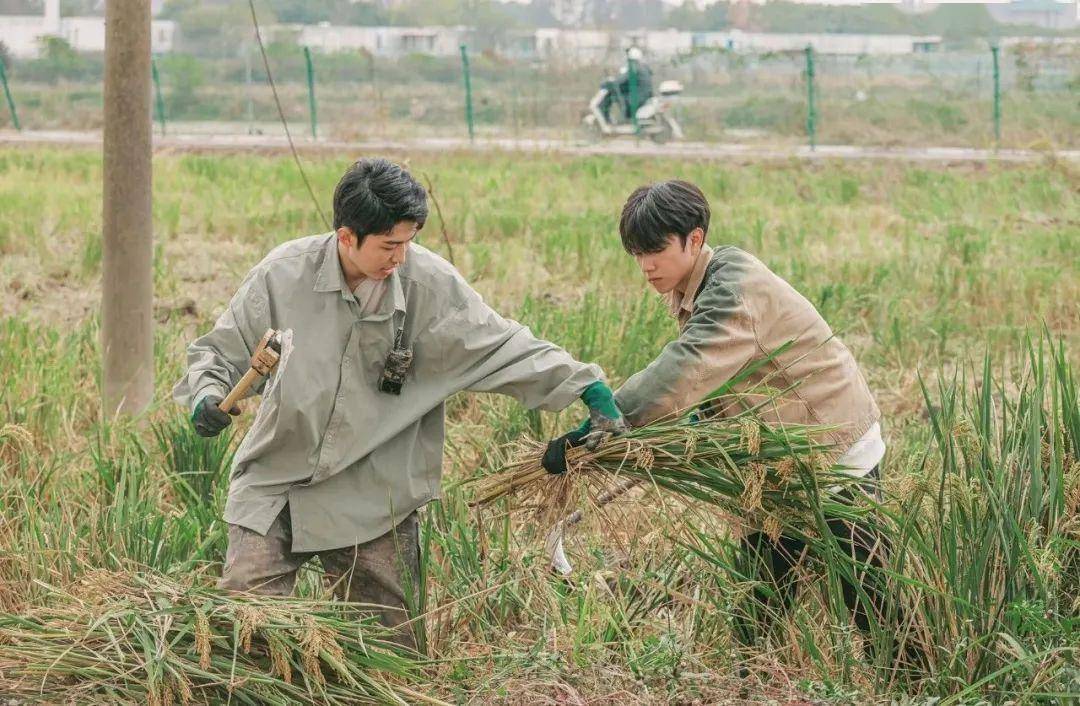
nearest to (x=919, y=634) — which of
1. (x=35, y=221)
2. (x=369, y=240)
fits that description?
(x=369, y=240)

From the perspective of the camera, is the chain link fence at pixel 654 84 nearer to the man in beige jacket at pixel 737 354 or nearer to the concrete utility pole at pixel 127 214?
the concrete utility pole at pixel 127 214

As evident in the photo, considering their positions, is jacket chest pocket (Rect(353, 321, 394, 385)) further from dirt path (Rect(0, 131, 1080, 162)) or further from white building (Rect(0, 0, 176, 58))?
white building (Rect(0, 0, 176, 58))

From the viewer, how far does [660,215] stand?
323 cm

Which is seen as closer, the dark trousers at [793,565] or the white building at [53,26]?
the dark trousers at [793,565]

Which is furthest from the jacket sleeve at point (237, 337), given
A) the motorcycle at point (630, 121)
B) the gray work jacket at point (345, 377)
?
the motorcycle at point (630, 121)

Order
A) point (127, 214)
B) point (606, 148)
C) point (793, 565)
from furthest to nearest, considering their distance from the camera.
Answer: point (606, 148) → point (127, 214) → point (793, 565)

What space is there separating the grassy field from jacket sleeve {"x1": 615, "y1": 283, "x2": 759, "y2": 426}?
253mm

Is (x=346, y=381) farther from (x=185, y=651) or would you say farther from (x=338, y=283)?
(x=185, y=651)

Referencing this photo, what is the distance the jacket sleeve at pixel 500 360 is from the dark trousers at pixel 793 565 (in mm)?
577

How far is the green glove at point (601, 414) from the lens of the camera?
3229 millimetres

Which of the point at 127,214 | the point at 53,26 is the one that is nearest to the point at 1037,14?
the point at 53,26

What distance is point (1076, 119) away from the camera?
19797mm

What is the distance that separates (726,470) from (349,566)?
2.93 feet

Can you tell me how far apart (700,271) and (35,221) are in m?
6.94
